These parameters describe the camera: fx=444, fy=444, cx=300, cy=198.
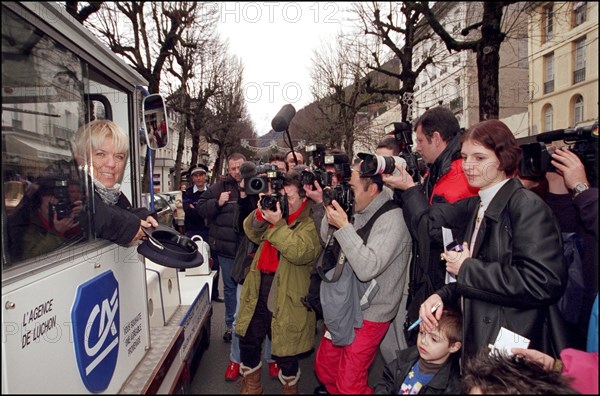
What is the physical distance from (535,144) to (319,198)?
4.76 ft

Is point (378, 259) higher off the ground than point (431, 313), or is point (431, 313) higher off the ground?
point (378, 259)

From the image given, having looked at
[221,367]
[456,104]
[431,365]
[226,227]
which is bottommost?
[221,367]

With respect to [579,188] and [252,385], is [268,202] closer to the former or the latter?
[252,385]

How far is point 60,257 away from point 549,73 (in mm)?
27487

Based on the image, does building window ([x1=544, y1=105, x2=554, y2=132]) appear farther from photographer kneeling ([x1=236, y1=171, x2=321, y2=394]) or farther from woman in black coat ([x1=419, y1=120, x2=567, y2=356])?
woman in black coat ([x1=419, y1=120, x2=567, y2=356])

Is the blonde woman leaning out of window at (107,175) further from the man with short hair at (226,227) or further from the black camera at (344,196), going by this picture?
the man with short hair at (226,227)

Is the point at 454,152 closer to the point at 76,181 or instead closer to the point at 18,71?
the point at 76,181

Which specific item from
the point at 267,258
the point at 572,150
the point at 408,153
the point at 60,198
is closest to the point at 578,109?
the point at 408,153

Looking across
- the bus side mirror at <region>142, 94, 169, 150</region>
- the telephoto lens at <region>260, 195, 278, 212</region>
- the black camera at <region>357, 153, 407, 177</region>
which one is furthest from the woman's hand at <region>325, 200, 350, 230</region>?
the bus side mirror at <region>142, 94, 169, 150</region>

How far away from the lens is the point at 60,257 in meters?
1.81

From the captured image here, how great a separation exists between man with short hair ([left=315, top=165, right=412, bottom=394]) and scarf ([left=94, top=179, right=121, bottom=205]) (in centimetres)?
126

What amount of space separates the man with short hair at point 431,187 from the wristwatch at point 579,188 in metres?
0.56

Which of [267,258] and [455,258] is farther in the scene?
[267,258]

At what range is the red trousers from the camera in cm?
262
